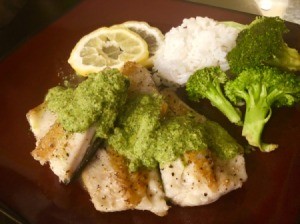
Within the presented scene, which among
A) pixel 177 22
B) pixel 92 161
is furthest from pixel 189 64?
pixel 92 161

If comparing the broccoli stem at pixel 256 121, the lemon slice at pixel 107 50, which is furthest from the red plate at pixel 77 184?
the lemon slice at pixel 107 50

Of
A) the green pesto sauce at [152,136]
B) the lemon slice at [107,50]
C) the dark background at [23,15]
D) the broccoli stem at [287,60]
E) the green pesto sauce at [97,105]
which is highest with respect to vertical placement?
the dark background at [23,15]

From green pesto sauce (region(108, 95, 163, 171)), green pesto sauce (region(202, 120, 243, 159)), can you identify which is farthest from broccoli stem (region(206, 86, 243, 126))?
green pesto sauce (region(108, 95, 163, 171))

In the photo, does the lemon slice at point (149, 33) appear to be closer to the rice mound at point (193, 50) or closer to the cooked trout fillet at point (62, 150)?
the rice mound at point (193, 50)

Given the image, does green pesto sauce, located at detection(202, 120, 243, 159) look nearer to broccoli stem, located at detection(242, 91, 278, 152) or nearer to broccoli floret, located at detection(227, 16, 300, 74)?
broccoli stem, located at detection(242, 91, 278, 152)

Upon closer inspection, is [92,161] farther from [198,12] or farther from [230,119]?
[198,12]

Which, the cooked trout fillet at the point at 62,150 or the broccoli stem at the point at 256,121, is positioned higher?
the cooked trout fillet at the point at 62,150
